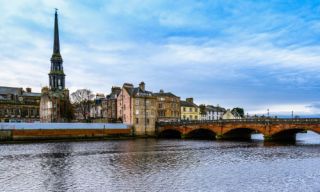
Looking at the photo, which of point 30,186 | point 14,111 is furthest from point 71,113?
point 30,186

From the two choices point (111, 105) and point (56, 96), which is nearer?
point (111, 105)

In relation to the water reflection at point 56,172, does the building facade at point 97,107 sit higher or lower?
higher

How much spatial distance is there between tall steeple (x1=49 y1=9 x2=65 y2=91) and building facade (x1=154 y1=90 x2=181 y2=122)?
37546mm

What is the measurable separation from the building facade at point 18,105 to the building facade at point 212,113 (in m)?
68.0

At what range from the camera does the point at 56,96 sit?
408ft

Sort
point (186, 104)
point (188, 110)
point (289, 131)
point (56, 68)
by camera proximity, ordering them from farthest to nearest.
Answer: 1. point (186, 104)
2. point (56, 68)
3. point (188, 110)
4. point (289, 131)

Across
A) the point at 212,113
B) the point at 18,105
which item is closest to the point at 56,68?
the point at 18,105

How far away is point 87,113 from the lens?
132 meters

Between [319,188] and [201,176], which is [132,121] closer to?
[201,176]

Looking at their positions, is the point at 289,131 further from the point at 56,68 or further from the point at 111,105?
the point at 56,68

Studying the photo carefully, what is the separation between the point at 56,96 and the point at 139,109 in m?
38.1

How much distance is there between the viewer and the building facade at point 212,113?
159m

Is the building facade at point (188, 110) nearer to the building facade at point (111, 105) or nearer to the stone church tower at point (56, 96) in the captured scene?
the building facade at point (111, 105)

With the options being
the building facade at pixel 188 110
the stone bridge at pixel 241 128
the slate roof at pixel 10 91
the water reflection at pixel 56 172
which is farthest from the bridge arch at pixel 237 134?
the slate roof at pixel 10 91
